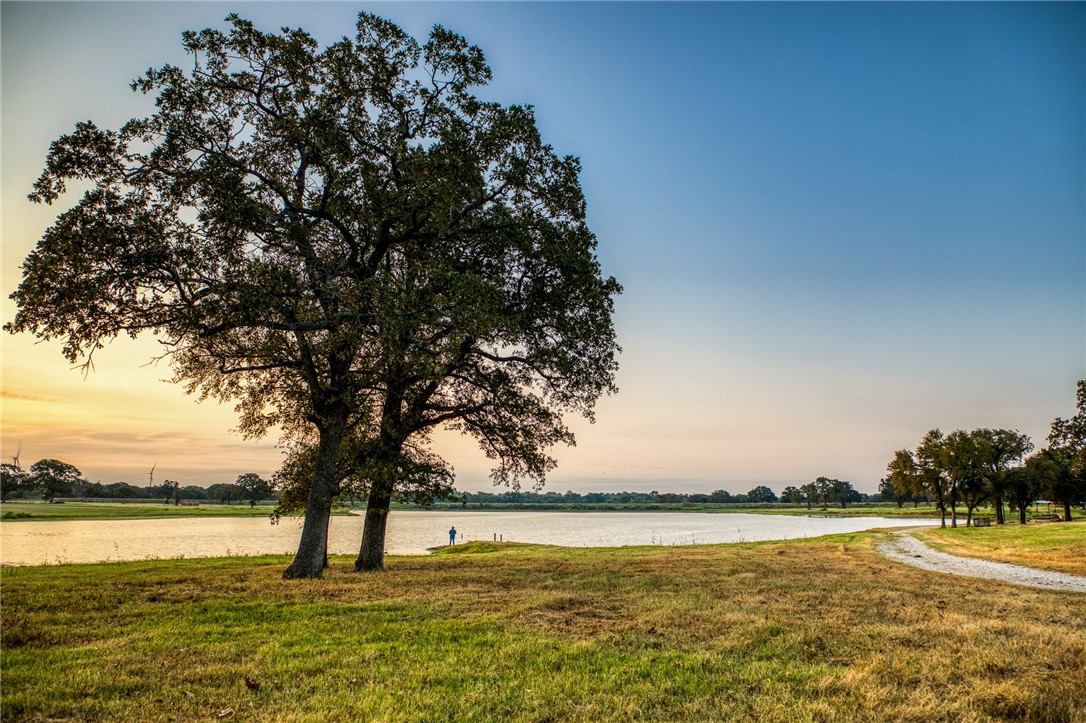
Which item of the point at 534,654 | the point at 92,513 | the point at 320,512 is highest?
the point at 320,512

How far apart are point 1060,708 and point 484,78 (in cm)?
1993

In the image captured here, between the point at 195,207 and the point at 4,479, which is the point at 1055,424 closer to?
the point at 195,207

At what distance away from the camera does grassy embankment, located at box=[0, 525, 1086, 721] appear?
5980mm

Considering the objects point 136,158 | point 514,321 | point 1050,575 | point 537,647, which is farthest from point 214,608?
point 1050,575

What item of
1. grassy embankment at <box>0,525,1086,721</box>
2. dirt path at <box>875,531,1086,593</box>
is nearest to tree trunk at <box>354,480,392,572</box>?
grassy embankment at <box>0,525,1086,721</box>

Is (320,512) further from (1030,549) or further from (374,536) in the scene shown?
(1030,549)

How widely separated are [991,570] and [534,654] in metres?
25.2

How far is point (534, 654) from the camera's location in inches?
314

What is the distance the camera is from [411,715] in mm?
5660

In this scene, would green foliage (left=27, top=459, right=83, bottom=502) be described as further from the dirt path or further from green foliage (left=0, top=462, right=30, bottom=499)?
the dirt path

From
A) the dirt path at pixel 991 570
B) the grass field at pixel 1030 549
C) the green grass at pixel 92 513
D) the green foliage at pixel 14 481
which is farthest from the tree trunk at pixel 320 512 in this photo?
the green foliage at pixel 14 481

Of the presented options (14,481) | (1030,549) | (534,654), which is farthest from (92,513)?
(1030,549)

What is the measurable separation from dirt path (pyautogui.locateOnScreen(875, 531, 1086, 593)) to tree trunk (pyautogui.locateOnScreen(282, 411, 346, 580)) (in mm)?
22658

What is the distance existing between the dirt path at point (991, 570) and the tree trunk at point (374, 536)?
21807 mm
